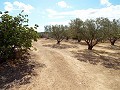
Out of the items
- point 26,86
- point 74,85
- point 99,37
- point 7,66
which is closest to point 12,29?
point 7,66

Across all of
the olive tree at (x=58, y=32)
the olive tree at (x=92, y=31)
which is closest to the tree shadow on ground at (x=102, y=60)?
the olive tree at (x=92, y=31)

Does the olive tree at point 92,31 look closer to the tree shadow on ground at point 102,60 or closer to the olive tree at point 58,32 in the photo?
the tree shadow on ground at point 102,60

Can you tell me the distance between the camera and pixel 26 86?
16422 mm

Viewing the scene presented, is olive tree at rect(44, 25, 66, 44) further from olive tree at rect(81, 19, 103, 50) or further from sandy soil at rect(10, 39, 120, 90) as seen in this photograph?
sandy soil at rect(10, 39, 120, 90)

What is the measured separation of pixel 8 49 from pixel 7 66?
244 centimetres

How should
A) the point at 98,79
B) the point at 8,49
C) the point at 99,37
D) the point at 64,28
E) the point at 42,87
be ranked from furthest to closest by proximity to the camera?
the point at 64,28 < the point at 99,37 < the point at 8,49 < the point at 98,79 < the point at 42,87

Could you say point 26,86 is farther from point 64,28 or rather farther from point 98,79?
point 64,28

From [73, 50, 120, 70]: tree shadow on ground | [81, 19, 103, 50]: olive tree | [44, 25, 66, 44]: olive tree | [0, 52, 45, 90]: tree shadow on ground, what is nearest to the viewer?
[0, 52, 45, 90]: tree shadow on ground

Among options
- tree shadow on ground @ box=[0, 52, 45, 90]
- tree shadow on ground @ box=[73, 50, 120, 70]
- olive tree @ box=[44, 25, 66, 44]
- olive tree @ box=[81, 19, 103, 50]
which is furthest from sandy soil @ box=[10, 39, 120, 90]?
olive tree @ box=[44, 25, 66, 44]

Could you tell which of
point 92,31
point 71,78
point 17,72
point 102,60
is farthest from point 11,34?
point 92,31

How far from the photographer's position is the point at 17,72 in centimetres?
2050

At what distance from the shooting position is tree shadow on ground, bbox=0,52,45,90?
17475 millimetres

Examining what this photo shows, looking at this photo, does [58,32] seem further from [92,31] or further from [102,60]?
[102,60]

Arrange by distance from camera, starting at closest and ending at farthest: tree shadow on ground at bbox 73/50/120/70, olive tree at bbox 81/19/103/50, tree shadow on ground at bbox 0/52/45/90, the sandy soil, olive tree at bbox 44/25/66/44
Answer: the sandy soil → tree shadow on ground at bbox 0/52/45/90 → tree shadow on ground at bbox 73/50/120/70 → olive tree at bbox 81/19/103/50 → olive tree at bbox 44/25/66/44
